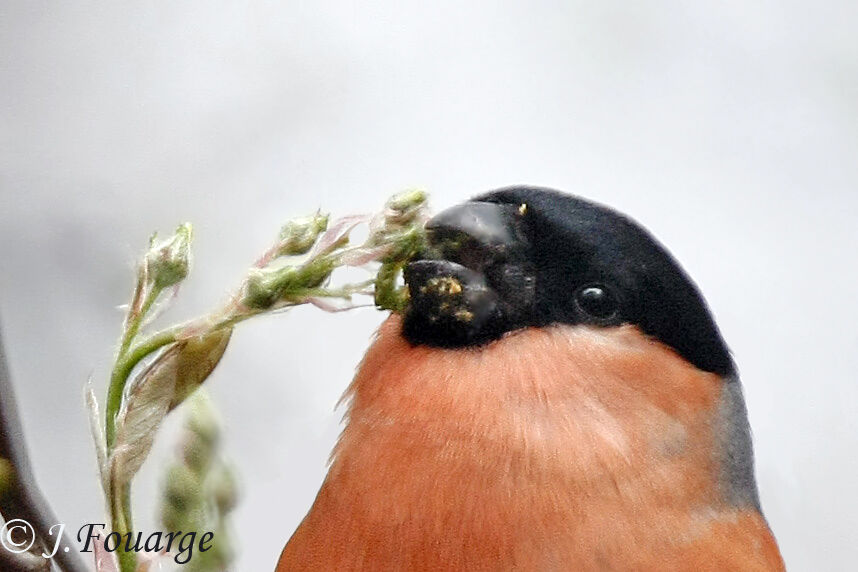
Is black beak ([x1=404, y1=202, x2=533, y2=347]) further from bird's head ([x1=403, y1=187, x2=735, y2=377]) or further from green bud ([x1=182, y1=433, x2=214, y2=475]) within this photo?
green bud ([x1=182, y1=433, x2=214, y2=475])

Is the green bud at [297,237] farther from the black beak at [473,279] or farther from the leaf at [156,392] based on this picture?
the black beak at [473,279]

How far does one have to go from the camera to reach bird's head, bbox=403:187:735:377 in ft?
2.34

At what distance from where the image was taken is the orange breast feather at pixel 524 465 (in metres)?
0.70

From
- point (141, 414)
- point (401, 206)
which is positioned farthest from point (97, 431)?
point (401, 206)

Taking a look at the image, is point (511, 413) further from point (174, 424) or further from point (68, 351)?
point (68, 351)

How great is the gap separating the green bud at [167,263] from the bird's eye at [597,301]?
37 cm

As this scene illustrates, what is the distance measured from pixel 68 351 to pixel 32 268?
14cm

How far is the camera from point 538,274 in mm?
738

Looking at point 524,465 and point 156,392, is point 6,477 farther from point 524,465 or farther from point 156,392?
point 524,465

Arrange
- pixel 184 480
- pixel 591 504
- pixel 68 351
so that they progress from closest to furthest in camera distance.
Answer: pixel 184 480 → pixel 591 504 → pixel 68 351

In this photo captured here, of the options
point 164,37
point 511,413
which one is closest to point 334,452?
point 511,413

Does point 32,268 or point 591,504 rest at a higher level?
point 591,504

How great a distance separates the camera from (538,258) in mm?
742

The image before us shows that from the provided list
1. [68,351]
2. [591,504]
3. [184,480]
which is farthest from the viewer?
[68,351]
